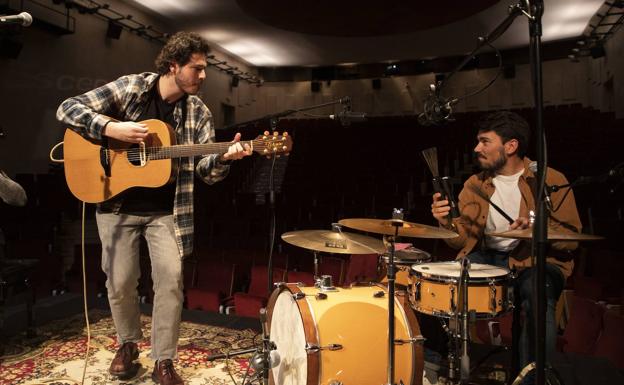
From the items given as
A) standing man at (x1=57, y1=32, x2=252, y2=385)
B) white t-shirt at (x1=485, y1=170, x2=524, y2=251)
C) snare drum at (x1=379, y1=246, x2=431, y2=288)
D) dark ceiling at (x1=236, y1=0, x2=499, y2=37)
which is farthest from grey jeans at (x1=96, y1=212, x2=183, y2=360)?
dark ceiling at (x1=236, y1=0, x2=499, y2=37)

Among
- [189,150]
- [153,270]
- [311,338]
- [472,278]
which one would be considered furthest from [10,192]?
[472,278]

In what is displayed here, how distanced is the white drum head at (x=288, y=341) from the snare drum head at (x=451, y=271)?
0.51 meters

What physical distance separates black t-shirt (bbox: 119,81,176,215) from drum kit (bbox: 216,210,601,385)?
1.98ft

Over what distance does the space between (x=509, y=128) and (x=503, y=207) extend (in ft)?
1.22

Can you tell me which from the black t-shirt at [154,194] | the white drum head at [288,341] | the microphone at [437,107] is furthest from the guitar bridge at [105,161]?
the microphone at [437,107]

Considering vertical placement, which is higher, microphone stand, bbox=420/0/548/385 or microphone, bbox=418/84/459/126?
microphone, bbox=418/84/459/126

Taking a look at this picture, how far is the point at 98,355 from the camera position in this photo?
224cm

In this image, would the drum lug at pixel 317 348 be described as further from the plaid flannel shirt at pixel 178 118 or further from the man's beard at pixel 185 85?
the man's beard at pixel 185 85

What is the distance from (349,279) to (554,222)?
5.13 feet

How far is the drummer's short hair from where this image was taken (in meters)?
2.16

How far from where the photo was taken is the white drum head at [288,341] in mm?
1561

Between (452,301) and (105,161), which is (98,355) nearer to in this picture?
(105,161)

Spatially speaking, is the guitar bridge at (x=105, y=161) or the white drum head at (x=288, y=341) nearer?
the white drum head at (x=288, y=341)

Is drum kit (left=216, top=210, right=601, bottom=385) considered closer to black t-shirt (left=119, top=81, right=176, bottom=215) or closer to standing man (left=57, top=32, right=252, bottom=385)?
standing man (left=57, top=32, right=252, bottom=385)
